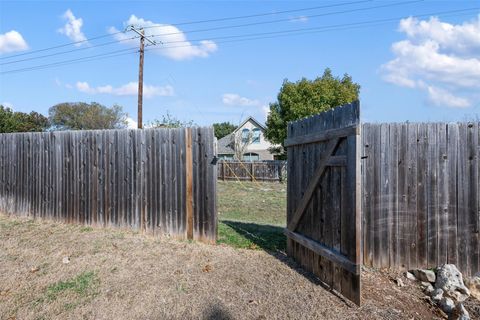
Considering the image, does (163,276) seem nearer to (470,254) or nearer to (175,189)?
(175,189)

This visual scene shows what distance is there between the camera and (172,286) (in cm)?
440

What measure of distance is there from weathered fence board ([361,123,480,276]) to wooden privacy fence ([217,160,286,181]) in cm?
1963

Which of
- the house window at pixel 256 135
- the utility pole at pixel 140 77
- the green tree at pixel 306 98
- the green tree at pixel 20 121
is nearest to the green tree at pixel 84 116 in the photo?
the green tree at pixel 20 121

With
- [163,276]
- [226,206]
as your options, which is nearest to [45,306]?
[163,276]

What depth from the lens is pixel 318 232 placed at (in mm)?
4844

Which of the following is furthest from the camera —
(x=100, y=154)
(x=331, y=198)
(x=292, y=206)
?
(x=100, y=154)

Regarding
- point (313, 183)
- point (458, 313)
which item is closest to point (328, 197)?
point (313, 183)

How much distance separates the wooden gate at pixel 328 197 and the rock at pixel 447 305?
97 centimetres

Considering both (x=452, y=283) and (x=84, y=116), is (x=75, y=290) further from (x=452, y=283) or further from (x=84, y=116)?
(x=84, y=116)

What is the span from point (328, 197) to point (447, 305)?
1675mm

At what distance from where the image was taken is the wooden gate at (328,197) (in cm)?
398

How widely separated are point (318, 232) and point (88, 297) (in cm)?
284

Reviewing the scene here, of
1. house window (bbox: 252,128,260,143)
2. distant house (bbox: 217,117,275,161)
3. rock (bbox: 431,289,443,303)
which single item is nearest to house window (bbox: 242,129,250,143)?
distant house (bbox: 217,117,275,161)

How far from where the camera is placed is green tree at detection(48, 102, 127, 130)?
178 feet
